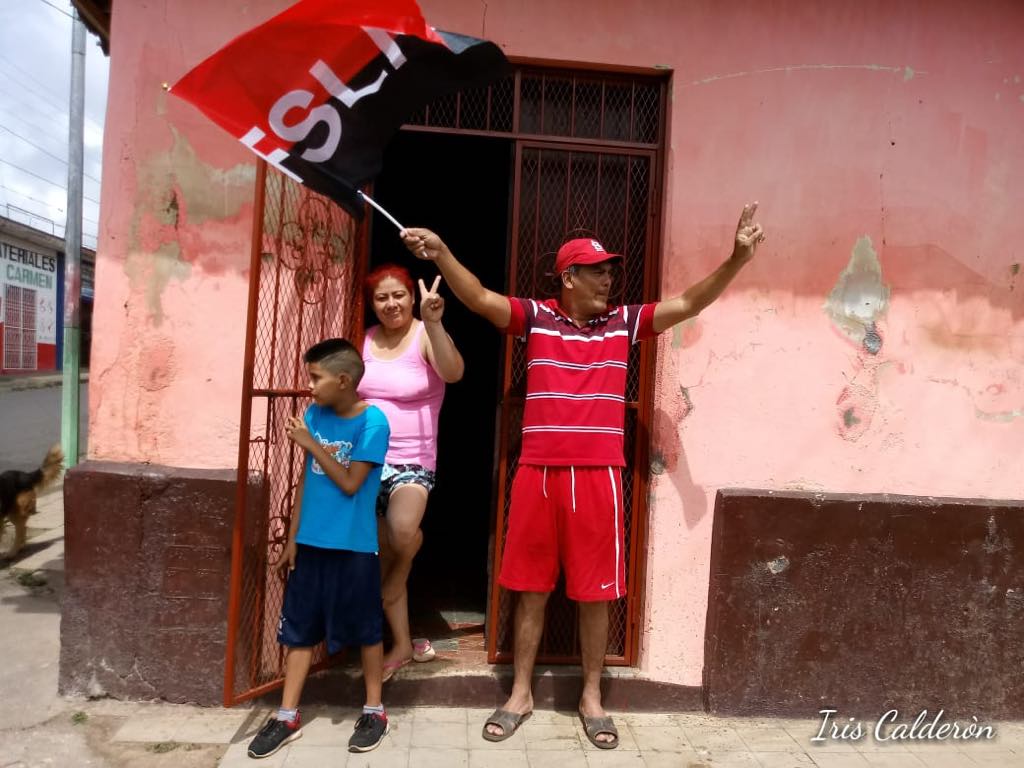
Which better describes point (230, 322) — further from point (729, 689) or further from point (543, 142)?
point (729, 689)

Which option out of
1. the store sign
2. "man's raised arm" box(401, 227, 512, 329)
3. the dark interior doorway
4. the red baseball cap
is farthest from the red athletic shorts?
the store sign

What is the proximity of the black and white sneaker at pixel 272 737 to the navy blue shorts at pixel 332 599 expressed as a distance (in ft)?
1.01

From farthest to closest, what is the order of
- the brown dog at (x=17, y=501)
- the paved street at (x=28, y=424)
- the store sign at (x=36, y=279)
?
1. the store sign at (x=36, y=279)
2. the paved street at (x=28, y=424)
3. the brown dog at (x=17, y=501)

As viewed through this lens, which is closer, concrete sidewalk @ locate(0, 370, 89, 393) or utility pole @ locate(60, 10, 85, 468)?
utility pole @ locate(60, 10, 85, 468)

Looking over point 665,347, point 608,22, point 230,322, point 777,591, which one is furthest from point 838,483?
point 230,322

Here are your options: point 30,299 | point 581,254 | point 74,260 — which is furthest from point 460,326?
point 30,299

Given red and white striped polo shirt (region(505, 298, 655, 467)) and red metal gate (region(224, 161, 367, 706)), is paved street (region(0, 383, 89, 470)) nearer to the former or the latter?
red metal gate (region(224, 161, 367, 706))

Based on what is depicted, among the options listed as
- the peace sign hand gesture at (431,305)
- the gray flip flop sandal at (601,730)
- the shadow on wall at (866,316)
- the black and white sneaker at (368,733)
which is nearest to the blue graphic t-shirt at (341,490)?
the peace sign hand gesture at (431,305)

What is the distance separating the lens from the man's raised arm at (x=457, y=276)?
255 centimetres

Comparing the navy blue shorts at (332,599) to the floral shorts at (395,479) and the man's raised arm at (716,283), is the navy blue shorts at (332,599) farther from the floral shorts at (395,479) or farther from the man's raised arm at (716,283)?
the man's raised arm at (716,283)

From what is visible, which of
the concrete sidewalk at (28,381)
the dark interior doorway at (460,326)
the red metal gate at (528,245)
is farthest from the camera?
the concrete sidewalk at (28,381)

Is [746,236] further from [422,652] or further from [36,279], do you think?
[36,279]

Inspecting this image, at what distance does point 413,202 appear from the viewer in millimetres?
5953

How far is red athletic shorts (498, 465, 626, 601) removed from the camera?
2.80 meters
